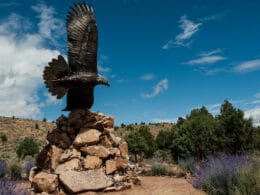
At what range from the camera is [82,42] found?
9820mm

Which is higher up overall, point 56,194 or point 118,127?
point 118,127

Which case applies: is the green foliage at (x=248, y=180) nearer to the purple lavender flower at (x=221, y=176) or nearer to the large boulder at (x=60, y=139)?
the purple lavender flower at (x=221, y=176)

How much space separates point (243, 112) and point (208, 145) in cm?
347

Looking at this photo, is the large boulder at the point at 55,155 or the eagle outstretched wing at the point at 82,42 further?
the large boulder at the point at 55,155

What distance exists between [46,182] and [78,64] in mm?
3320

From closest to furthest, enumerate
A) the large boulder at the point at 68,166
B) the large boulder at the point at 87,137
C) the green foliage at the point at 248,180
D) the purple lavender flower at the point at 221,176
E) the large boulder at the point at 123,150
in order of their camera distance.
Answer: the green foliage at the point at 248,180
the purple lavender flower at the point at 221,176
the large boulder at the point at 68,166
the large boulder at the point at 87,137
the large boulder at the point at 123,150

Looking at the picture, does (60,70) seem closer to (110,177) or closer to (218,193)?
(110,177)

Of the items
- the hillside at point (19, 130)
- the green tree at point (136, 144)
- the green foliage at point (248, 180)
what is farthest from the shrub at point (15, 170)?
the hillside at point (19, 130)

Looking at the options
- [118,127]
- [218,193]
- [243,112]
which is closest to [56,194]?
[218,193]

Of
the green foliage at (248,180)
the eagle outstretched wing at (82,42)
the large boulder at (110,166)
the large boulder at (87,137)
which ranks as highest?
the eagle outstretched wing at (82,42)

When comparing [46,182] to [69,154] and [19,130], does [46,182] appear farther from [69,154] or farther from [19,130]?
[19,130]

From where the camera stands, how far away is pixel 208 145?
2409 cm

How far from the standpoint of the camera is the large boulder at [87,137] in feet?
33.5

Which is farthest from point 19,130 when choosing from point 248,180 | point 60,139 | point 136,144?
point 248,180
